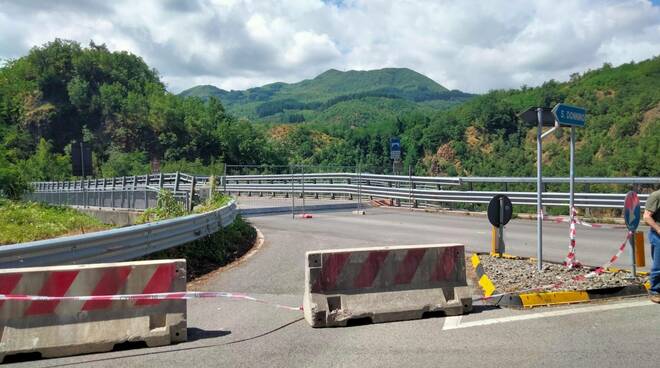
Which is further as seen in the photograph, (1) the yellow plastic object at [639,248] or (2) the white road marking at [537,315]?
(1) the yellow plastic object at [639,248]

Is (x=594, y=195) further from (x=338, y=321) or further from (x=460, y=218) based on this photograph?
(x=338, y=321)

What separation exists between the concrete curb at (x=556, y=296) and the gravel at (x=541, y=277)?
13cm

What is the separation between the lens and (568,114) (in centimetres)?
891

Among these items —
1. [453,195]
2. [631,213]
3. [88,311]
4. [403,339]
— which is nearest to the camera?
[88,311]

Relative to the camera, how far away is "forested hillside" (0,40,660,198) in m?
69.4

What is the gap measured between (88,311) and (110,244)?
2681 millimetres

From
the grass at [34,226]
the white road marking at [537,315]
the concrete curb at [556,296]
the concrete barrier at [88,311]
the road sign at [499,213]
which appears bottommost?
the grass at [34,226]

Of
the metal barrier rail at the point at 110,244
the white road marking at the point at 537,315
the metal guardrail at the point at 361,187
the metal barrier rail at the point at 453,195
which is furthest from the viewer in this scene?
the metal guardrail at the point at 361,187

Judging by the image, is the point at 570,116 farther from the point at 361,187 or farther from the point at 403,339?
the point at 361,187

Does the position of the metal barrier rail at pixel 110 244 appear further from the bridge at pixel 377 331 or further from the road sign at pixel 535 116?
the road sign at pixel 535 116

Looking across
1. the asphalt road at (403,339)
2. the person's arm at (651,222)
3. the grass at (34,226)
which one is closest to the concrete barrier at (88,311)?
the asphalt road at (403,339)

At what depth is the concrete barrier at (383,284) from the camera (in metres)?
6.60

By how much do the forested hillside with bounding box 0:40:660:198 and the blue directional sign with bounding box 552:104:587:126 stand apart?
46.9 m

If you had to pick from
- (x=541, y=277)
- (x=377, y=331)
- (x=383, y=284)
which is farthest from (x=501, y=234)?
(x=377, y=331)
